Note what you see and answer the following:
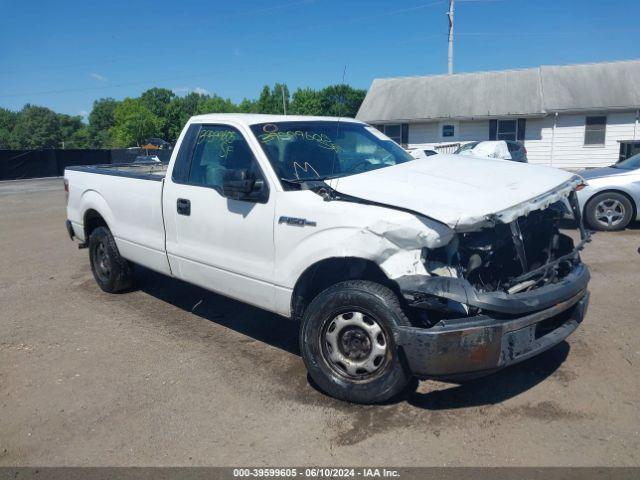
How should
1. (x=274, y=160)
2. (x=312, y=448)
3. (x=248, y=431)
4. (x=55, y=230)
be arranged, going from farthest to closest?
(x=55, y=230) → (x=274, y=160) → (x=248, y=431) → (x=312, y=448)

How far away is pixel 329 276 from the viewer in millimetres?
4020

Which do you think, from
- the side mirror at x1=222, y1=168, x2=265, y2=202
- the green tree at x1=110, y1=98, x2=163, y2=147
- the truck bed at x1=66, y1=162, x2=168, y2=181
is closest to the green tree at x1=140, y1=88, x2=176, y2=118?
the green tree at x1=110, y1=98, x2=163, y2=147

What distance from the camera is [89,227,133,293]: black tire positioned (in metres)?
6.14

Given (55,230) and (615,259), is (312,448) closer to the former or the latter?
(615,259)

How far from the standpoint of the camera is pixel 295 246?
3885 millimetres

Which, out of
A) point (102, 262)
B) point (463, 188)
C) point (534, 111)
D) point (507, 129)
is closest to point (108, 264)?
point (102, 262)

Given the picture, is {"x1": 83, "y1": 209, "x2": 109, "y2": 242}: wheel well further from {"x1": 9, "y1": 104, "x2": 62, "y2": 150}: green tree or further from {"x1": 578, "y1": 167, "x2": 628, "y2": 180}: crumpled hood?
{"x1": 9, "y1": 104, "x2": 62, "y2": 150}: green tree

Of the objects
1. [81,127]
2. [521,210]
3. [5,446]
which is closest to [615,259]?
[521,210]

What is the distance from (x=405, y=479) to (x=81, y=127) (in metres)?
121

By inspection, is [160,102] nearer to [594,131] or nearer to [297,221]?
[594,131]

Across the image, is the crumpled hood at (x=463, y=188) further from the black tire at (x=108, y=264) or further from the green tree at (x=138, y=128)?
the green tree at (x=138, y=128)

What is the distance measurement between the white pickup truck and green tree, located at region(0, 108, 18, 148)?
11005cm

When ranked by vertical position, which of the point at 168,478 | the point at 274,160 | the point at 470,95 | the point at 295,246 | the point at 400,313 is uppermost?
the point at 470,95

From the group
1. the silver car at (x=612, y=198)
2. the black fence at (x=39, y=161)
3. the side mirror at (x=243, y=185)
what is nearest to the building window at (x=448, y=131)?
the black fence at (x=39, y=161)
